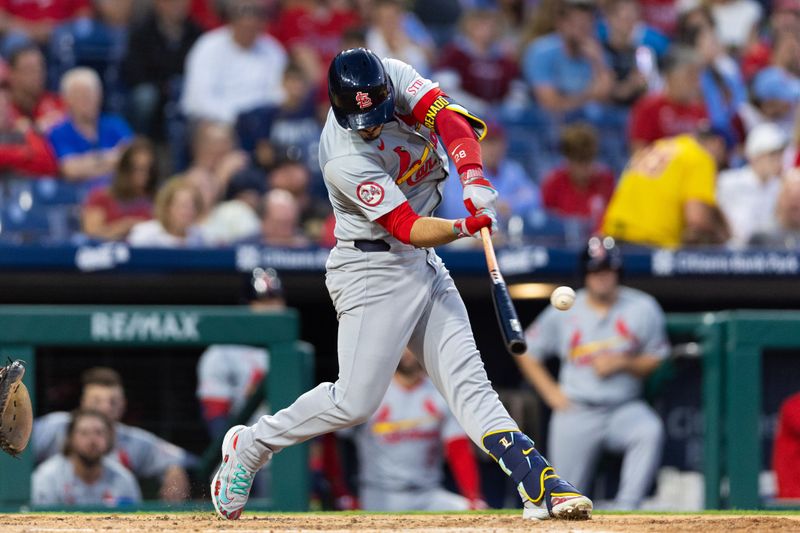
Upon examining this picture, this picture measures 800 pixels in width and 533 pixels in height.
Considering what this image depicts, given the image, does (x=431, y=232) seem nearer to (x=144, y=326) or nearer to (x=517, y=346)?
(x=517, y=346)

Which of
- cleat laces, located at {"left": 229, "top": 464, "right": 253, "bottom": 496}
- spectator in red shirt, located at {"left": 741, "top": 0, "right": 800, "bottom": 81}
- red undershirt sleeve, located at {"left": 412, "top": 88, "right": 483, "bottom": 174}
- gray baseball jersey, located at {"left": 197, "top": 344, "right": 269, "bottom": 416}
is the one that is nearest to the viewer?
red undershirt sleeve, located at {"left": 412, "top": 88, "right": 483, "bottom": 174}

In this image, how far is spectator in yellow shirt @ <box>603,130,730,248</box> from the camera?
818 cm

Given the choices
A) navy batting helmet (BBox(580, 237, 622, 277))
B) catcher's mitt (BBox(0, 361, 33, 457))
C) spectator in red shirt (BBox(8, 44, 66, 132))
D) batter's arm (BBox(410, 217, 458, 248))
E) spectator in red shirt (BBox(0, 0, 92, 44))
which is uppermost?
spectator in red shirt (BBox(0, 0, 92, 44))

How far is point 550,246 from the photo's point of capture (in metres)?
7.78

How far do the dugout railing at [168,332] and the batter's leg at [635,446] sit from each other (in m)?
1.65

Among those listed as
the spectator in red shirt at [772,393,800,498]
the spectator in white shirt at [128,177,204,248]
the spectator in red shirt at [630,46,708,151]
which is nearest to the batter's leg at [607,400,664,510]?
the spectator in red shirt at [772,393,800,498]

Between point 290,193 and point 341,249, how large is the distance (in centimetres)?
380

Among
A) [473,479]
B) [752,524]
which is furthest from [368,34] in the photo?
[752,524]

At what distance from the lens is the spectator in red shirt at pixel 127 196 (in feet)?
26.5

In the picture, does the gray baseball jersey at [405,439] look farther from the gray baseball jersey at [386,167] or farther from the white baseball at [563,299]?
the white baseball at [563,299]

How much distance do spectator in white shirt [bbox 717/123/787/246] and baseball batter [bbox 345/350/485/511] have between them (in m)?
2.29

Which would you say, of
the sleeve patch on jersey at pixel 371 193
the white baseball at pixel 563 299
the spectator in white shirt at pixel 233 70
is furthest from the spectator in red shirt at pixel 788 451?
the spectator in white shirt at pixel 233 70

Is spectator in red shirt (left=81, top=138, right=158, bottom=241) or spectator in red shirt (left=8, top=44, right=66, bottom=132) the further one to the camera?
spectator in red shirt (left=8, top=44, right=66, bottom=132)

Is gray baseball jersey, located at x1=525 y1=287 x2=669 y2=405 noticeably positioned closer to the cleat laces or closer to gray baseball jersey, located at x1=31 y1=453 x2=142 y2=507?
gray baseball jersey, located at x1=31 y1=453 x2=142 y2=507
